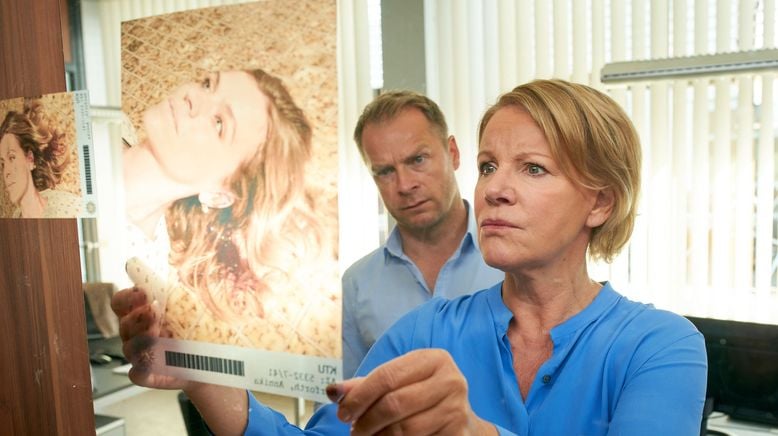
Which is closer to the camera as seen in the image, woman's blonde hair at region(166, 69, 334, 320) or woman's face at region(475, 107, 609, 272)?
woman's face at region(475, 107, 609, 272)

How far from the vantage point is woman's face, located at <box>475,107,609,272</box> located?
0.64 meters

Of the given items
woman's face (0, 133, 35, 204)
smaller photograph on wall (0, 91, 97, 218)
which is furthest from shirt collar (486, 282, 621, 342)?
woman's face (0, 133, 35, 204)

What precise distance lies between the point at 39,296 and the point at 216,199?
410mm

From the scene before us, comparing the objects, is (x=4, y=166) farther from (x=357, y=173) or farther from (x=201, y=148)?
(x=357, y=173)

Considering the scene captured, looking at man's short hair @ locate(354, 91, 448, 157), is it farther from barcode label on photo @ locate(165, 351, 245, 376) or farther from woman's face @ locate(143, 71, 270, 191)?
barcode label on photo @ locate(165, 351, 245, 376)

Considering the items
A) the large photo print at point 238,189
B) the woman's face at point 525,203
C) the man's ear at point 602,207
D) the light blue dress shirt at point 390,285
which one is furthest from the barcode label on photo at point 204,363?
the man's ear at point 602,207

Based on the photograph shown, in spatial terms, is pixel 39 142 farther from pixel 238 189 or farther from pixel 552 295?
pixel 552 295

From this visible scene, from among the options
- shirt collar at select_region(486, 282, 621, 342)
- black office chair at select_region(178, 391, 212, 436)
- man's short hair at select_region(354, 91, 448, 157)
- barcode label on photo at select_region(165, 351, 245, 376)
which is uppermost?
man's short hair at select_region(354, 91, 448, 157)

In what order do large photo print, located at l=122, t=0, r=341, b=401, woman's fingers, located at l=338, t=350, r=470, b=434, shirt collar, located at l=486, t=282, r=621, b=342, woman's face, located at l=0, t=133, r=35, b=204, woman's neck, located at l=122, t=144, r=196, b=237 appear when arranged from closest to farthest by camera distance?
woman's fingers, located at l=338, t=350, r=470, b=434 → shirt collar, located at l=486, t=282, r=621, b=342 → large photo print, located at l=122, t=0, r=341, b=401 → woman's neck, located at l=122, t=144, r=196, b=237 → woman's face, located at l=0, t=133, r=35, b=204

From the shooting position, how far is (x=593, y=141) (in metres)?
0.65

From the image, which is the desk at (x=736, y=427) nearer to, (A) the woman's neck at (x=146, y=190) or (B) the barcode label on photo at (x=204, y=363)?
(B) the barcode label on photo at (x=204, y=363)

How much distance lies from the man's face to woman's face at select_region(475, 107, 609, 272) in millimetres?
47

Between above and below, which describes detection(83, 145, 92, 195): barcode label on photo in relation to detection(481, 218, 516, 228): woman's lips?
above

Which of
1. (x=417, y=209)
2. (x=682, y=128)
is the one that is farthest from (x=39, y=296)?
(x=682, y=128)
